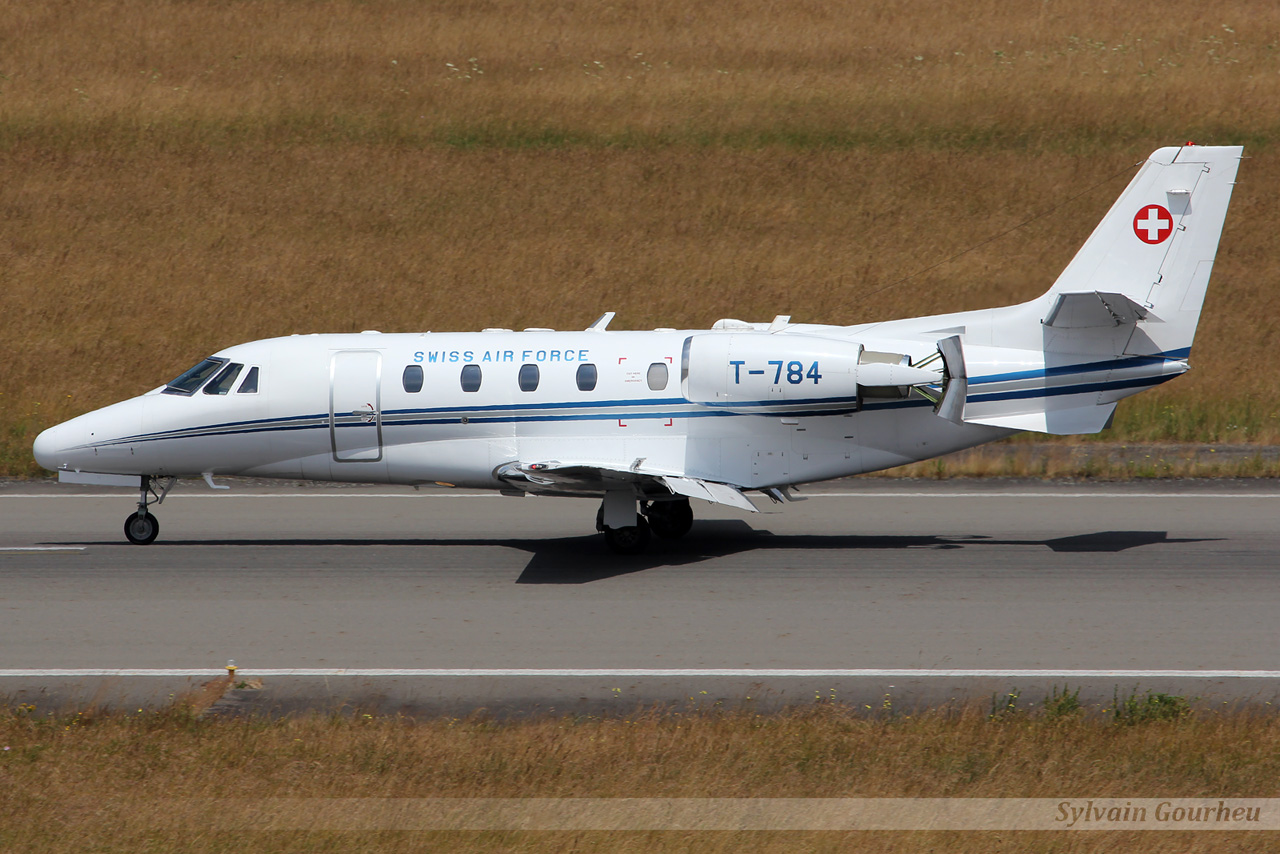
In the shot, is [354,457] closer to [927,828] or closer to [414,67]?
[927,828]

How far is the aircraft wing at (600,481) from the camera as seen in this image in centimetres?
1521

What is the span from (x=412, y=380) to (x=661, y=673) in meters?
6.28

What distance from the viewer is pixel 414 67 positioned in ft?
136

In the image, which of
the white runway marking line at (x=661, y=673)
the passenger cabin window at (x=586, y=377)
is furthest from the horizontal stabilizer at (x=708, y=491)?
the white runway marking line at (x=661, y=673)

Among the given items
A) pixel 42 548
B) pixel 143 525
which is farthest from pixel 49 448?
pixel 143 525

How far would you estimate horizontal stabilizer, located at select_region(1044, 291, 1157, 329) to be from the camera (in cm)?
1566

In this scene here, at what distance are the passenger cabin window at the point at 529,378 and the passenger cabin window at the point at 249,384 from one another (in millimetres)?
3564

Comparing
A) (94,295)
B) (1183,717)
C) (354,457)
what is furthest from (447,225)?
(1183,717)

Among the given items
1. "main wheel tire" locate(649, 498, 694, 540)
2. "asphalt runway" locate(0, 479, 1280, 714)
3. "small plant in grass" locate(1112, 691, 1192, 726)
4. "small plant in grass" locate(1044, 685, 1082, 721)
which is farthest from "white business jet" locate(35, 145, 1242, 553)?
"small plant in grass" locate(1112, 691, 1192, 726)

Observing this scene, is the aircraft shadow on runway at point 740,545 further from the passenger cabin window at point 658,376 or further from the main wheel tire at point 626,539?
the passenger cabin window at point 658,376

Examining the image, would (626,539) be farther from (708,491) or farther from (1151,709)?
(1151,709)

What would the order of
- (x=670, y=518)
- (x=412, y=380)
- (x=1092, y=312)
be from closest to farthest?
(x=1092, y=312) < (x=412, y=380) < (x=670, y=518)

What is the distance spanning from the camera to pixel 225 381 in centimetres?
1703

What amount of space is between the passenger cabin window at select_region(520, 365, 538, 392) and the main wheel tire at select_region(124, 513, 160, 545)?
542 centimetres
